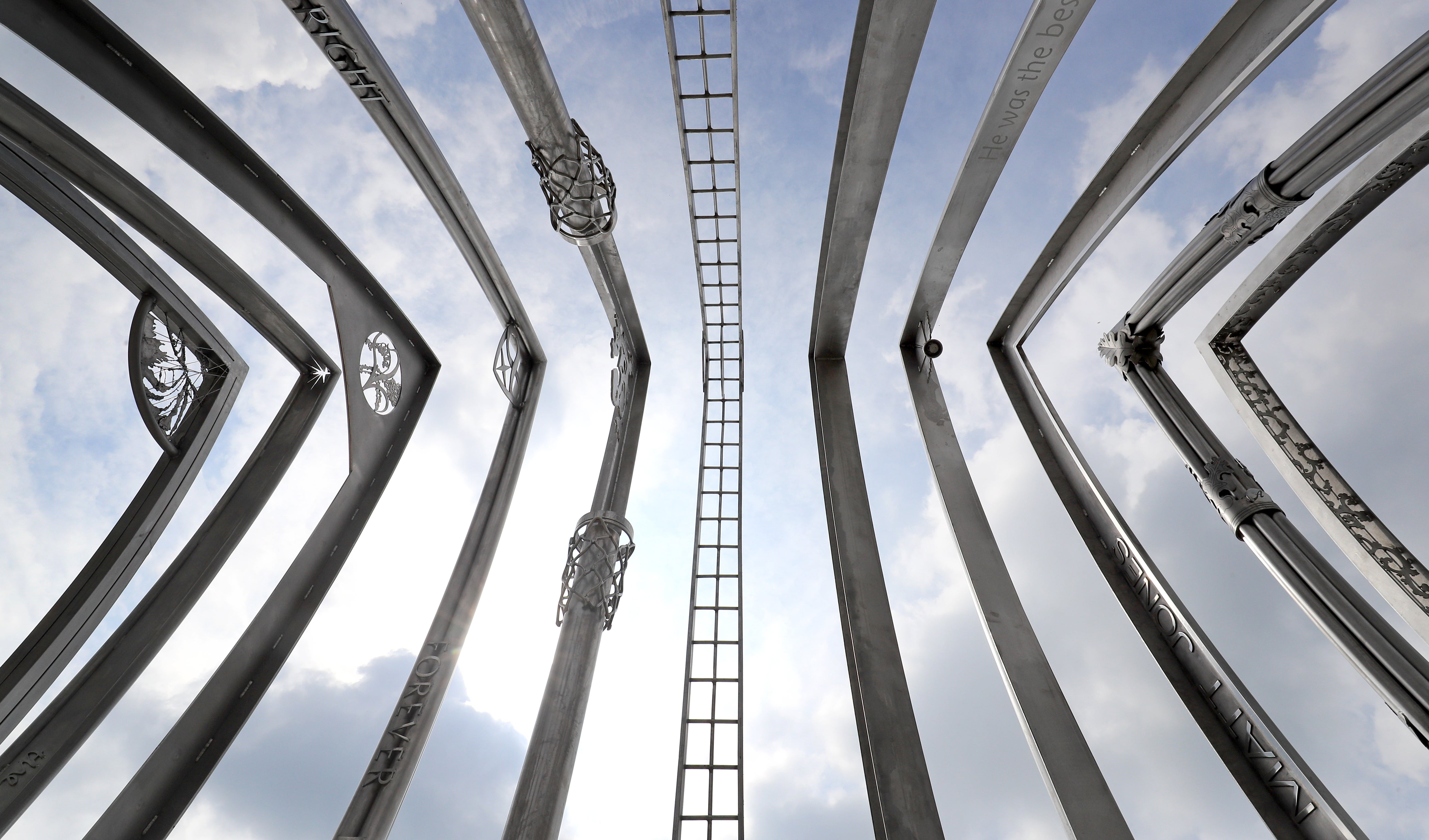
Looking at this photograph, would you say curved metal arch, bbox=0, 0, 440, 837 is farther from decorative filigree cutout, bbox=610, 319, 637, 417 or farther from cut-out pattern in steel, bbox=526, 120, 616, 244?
decorative filigree cutout, bbox=610, 319, 637, 417

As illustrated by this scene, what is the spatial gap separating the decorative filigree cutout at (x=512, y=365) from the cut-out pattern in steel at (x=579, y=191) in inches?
115

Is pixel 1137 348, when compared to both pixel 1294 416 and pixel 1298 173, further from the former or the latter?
pixel 1298 173

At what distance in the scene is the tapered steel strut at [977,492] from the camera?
275 inches

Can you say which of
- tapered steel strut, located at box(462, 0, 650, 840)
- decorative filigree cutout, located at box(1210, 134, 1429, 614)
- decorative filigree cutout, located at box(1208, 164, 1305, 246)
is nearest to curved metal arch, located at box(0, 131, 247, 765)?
tapered steel strut, located at box(462, 0, 650, 840)

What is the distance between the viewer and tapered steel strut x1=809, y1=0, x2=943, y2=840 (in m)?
6.89

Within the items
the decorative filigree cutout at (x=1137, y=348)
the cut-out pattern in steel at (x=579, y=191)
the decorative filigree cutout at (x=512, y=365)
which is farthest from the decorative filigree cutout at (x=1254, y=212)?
the decorative filigree cutout at (x=512, y=365)

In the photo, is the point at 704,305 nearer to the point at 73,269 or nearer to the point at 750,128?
the point at 750,128

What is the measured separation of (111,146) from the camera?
18.5ft

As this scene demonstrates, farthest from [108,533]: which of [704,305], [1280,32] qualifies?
[1280,32]

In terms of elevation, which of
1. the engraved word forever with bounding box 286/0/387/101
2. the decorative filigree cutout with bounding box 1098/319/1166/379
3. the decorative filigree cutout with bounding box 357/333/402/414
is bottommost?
the decorative filigree cutout with bounding box 357/333/402/414

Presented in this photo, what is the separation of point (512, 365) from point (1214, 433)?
434 inches

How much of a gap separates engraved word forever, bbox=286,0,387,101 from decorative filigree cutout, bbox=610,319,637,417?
209 inches

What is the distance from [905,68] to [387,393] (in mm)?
7965

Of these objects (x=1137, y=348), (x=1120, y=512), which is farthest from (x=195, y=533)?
(x=1137, y=348)
